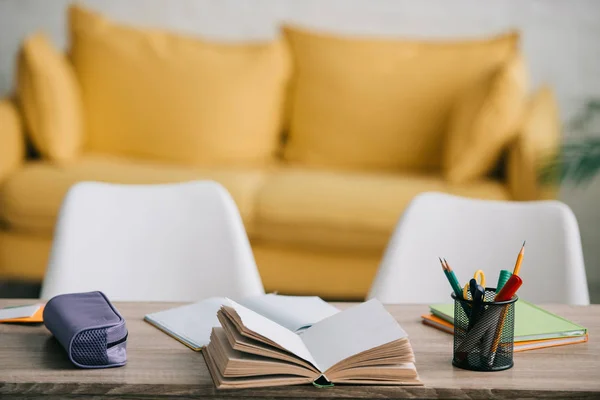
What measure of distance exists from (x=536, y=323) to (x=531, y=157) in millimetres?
1778

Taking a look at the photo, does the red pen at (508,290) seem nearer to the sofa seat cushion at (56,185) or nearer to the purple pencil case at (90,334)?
the purple pencil case at (90,334)

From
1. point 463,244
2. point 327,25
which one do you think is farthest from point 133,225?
point 327,25

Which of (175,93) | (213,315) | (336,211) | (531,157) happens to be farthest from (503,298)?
(175,93)

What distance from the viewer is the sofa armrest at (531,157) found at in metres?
2.75

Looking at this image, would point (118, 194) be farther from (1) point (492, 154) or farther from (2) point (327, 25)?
(2) point (327, 25)

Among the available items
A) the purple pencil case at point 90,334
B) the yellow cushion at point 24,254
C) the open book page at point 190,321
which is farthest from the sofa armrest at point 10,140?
the purple pencil case at point 90,334

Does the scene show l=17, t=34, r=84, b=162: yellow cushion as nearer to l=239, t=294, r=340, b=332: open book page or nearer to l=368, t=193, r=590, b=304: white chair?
l=368, t=193, r=590, b=304: white chair

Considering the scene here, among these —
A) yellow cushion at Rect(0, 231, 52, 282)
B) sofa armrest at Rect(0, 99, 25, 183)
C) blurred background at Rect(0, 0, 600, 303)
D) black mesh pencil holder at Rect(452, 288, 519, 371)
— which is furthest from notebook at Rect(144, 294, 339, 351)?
blurred background at Rect(0, 0, 600, 303)

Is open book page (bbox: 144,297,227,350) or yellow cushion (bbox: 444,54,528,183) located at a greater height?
yellow cushion (bbox: 444,54,528,183)

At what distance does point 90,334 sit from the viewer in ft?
3.00

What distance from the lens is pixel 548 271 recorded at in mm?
1520

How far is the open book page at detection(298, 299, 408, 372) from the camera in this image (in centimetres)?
89

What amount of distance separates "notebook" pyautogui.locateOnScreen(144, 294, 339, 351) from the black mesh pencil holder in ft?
0.69

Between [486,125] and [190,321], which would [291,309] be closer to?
[190,321]
